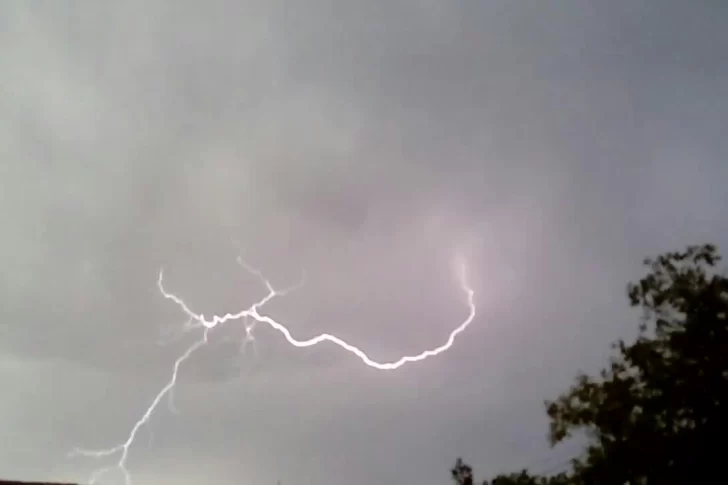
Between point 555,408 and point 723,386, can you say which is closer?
point 723,386

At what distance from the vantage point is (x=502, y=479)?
14367 millimetres

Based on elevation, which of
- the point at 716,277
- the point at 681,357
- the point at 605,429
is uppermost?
the point at 716,277

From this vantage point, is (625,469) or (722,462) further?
(625,469)

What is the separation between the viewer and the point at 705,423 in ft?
39.6

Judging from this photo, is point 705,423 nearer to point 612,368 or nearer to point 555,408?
point 612,368

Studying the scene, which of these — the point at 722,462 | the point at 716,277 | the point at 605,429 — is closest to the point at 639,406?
the point at 605,429

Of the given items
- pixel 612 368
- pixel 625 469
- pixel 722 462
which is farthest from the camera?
pixel 612 368

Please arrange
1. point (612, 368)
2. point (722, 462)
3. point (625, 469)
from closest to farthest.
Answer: point (722, 462) → point (625, 469) → point (612, 368)

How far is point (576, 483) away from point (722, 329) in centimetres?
397

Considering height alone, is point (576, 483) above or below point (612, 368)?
below

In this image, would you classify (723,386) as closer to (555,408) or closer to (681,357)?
(681,357)

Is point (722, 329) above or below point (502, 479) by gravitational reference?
above

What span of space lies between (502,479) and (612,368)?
325cm

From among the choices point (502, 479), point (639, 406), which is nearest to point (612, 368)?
point (639, 406)
